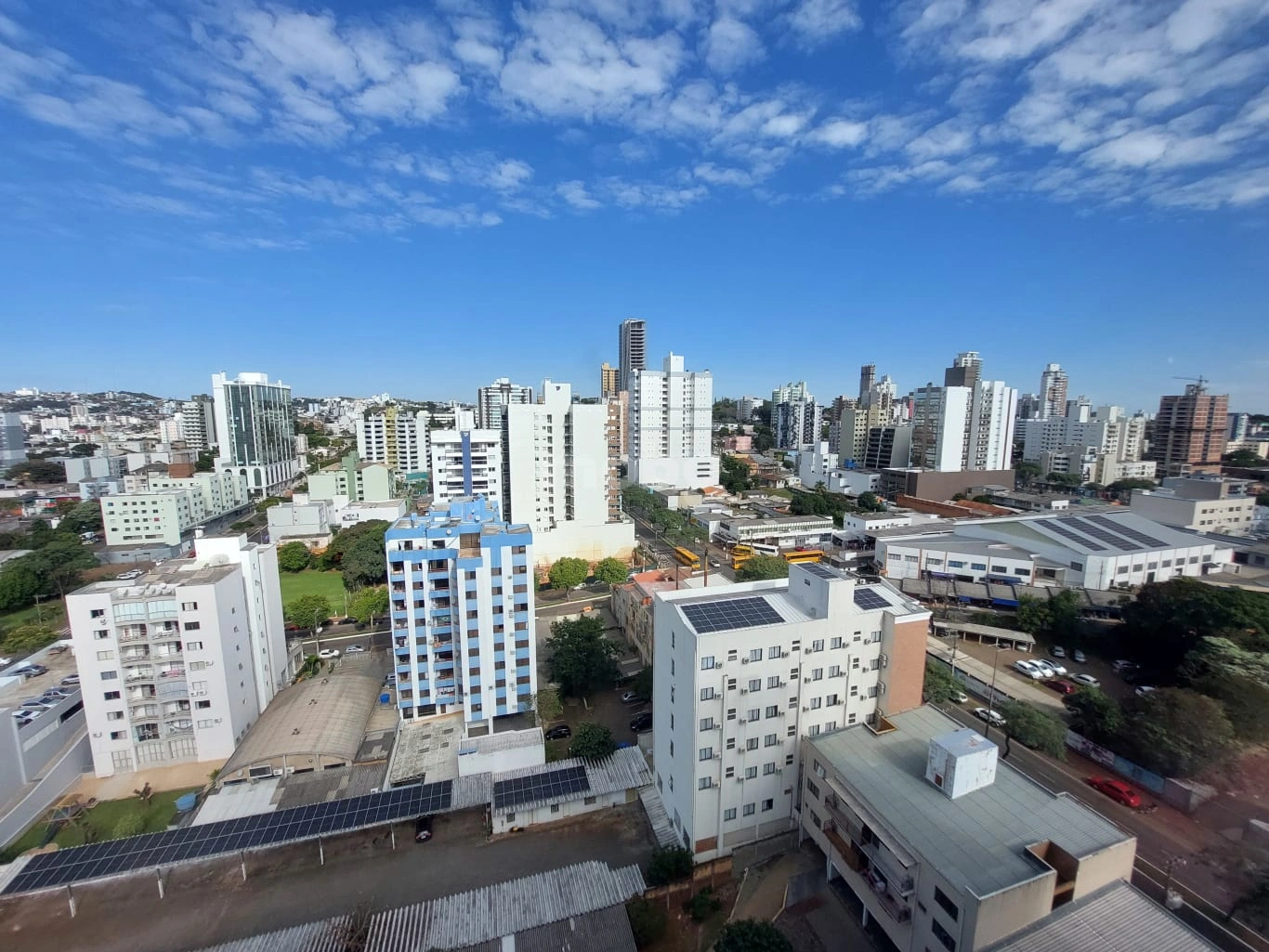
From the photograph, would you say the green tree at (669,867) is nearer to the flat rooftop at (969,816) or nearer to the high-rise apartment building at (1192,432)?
the flat rooftop at (969,816)

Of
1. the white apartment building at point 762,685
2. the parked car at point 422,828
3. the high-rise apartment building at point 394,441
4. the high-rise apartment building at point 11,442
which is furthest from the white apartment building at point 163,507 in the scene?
the white apartment building at point 762,685

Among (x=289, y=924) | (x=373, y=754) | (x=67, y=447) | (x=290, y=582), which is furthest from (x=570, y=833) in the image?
(x=67, y=447)

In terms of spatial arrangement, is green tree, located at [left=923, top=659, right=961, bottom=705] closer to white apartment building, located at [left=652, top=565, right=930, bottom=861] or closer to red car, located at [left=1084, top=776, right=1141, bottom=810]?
red car, located at [left=1084, top=776, right=1141, bottom=810]

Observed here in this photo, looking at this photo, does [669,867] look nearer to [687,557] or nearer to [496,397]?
[687,557]

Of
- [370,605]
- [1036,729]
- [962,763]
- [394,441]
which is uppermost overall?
[394,441]

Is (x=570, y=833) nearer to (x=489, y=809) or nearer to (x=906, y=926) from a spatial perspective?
(x=489, y=809)

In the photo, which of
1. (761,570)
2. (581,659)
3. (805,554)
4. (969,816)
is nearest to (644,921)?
(969,816)

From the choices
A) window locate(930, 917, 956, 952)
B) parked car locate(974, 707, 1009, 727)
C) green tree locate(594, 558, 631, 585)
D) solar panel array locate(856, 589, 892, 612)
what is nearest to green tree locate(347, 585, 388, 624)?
green tree locate(594, 558, 631, 585)
